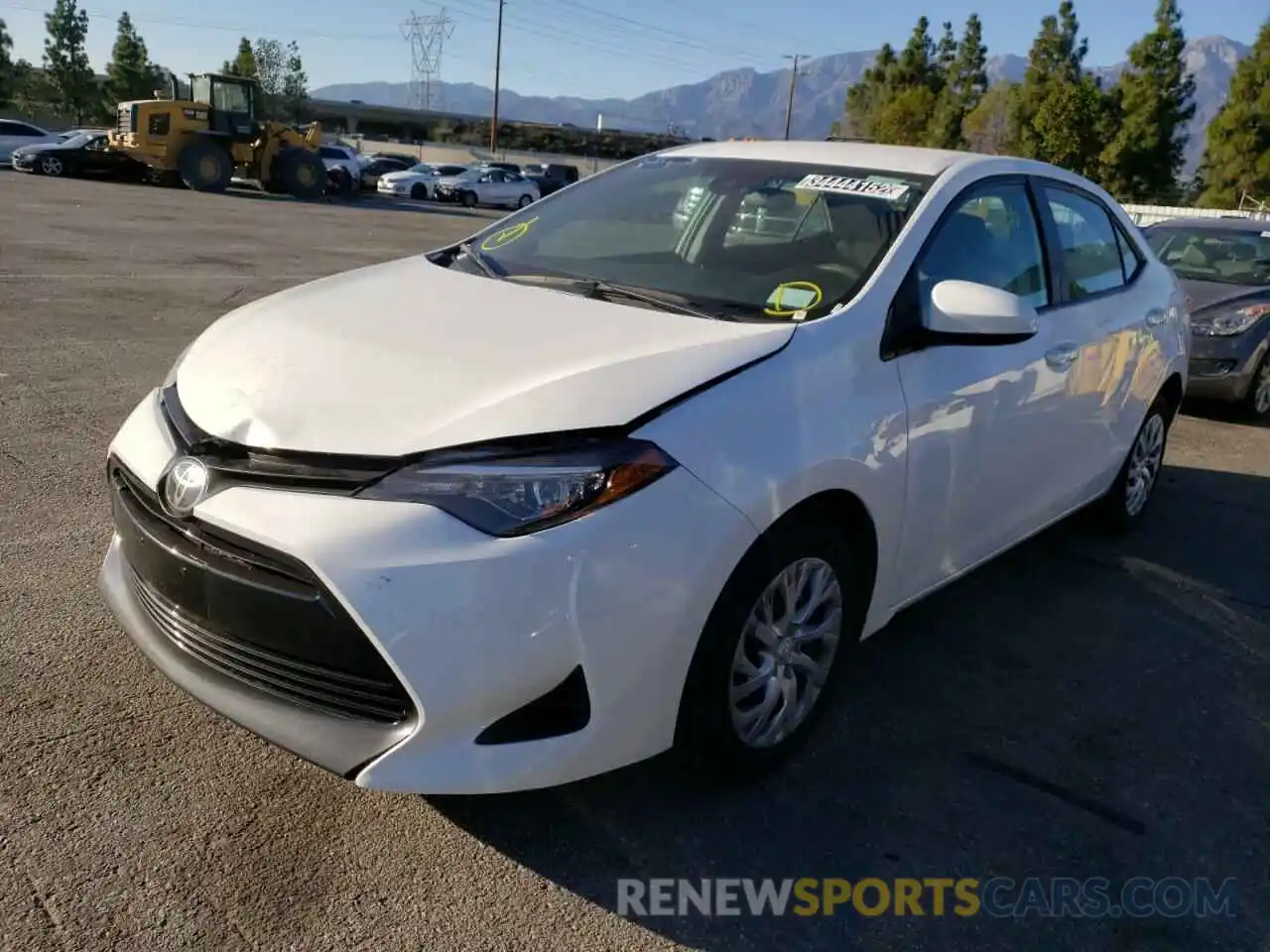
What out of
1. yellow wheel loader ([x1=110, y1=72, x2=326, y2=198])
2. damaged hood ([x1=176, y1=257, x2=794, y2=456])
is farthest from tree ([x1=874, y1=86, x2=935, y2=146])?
damaged hood ([x1=176, y1=257, x2=794, y2=456])

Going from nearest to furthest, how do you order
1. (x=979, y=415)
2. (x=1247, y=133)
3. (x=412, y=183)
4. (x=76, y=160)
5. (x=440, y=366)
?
(x=440, y=366), (x=979, y=415), (x=76, y=160), (x=1247, y=133), (x=412, y=183)

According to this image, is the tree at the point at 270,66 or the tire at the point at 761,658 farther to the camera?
the tree at the point at 270,66

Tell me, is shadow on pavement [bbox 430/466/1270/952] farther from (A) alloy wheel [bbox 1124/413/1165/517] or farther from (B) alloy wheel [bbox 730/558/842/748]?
(A) alloy wheel [bbox 1124/413/1165/517]

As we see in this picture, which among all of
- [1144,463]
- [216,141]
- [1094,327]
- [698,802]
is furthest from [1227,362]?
[216,141]

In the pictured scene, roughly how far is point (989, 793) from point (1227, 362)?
611 cm

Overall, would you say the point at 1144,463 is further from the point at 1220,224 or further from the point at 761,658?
the point at 1220,224

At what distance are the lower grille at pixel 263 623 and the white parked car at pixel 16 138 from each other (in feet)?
112

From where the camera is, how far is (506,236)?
Answer: 4.02 m

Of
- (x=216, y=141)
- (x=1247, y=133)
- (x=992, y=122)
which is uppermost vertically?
(x=992, y=122)

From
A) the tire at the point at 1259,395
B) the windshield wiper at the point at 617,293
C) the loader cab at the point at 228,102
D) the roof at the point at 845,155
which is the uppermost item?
the loader cab at the point at 228,102

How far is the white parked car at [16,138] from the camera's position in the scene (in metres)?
31.8

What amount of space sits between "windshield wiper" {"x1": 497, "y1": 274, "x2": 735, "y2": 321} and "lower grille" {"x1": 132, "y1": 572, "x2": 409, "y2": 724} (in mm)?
1339

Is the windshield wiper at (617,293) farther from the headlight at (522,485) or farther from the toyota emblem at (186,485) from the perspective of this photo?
the toyota emblem at (186,485)

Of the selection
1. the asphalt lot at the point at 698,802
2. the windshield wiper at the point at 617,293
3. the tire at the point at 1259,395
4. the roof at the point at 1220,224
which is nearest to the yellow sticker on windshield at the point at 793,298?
the windshield wiper at the point at 617,293
